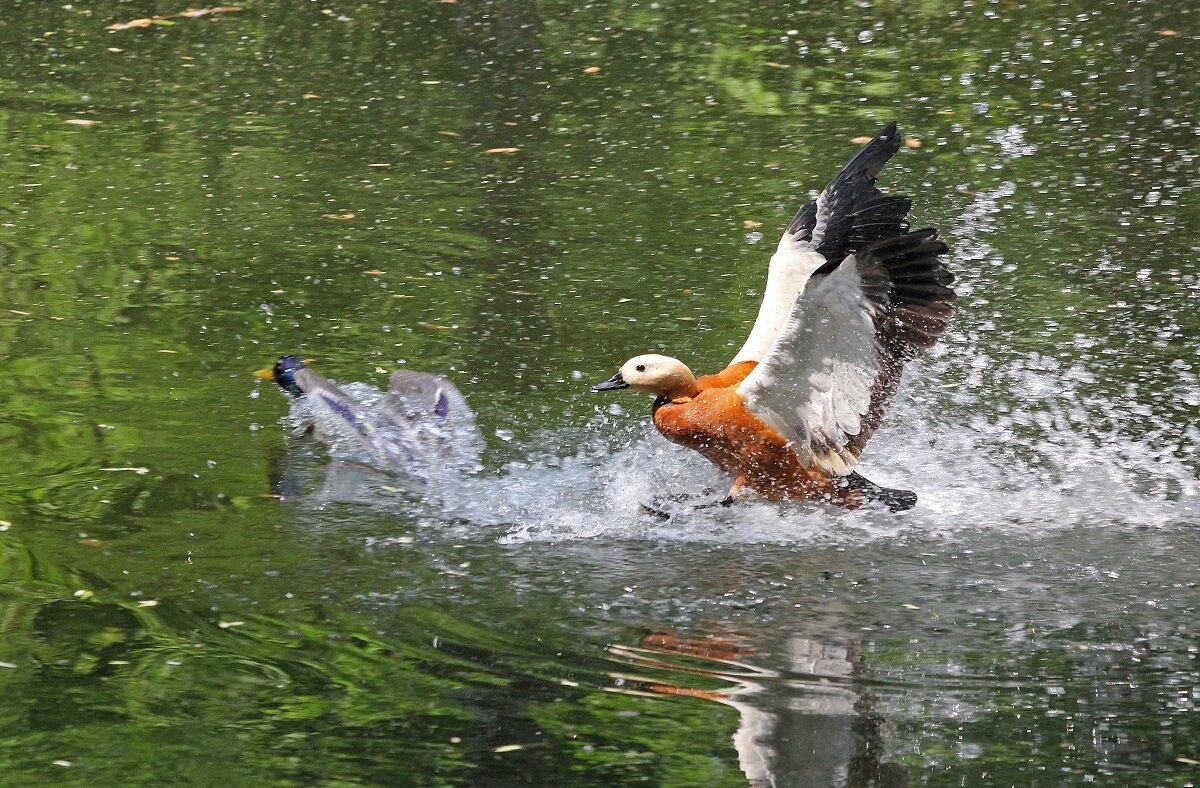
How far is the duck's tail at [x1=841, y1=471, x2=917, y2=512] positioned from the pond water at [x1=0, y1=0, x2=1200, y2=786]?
0.08 meters

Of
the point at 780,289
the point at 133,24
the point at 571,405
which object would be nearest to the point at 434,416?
the point at 571,405

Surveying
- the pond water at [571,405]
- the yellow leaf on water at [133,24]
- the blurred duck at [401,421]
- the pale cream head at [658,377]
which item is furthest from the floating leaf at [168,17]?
the pale cream head at [658,377]

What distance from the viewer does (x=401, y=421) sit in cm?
631

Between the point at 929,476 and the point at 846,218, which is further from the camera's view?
the point at 846,218

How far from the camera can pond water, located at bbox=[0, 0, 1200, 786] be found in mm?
Answer: 4277

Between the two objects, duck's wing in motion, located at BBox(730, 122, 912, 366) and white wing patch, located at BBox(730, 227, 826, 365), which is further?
duck's wing in motion, located at BBox(730, 122, 912, 366)

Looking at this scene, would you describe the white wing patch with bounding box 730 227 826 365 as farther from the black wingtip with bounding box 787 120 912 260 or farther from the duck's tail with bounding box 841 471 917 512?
the duck's tail with bounding box 841 471 917 512

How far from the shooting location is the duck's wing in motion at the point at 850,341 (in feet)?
17.2

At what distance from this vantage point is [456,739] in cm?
415

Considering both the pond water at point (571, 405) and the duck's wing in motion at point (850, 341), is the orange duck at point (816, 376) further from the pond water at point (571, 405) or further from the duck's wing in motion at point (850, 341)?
the pond water at point (571, 405)

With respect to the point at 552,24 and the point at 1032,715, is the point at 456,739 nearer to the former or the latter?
the point at 1032,715

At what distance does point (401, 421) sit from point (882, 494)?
1867 millimetres

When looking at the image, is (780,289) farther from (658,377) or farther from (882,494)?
(882,494)

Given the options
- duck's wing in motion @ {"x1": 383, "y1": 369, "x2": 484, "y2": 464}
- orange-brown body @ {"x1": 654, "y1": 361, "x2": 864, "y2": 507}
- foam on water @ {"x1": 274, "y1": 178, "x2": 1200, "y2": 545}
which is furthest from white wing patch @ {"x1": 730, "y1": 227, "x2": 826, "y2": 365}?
duck's wing in motion @ {"x1": 383, "y1": 369, "x2": 484, "y2": 464}
